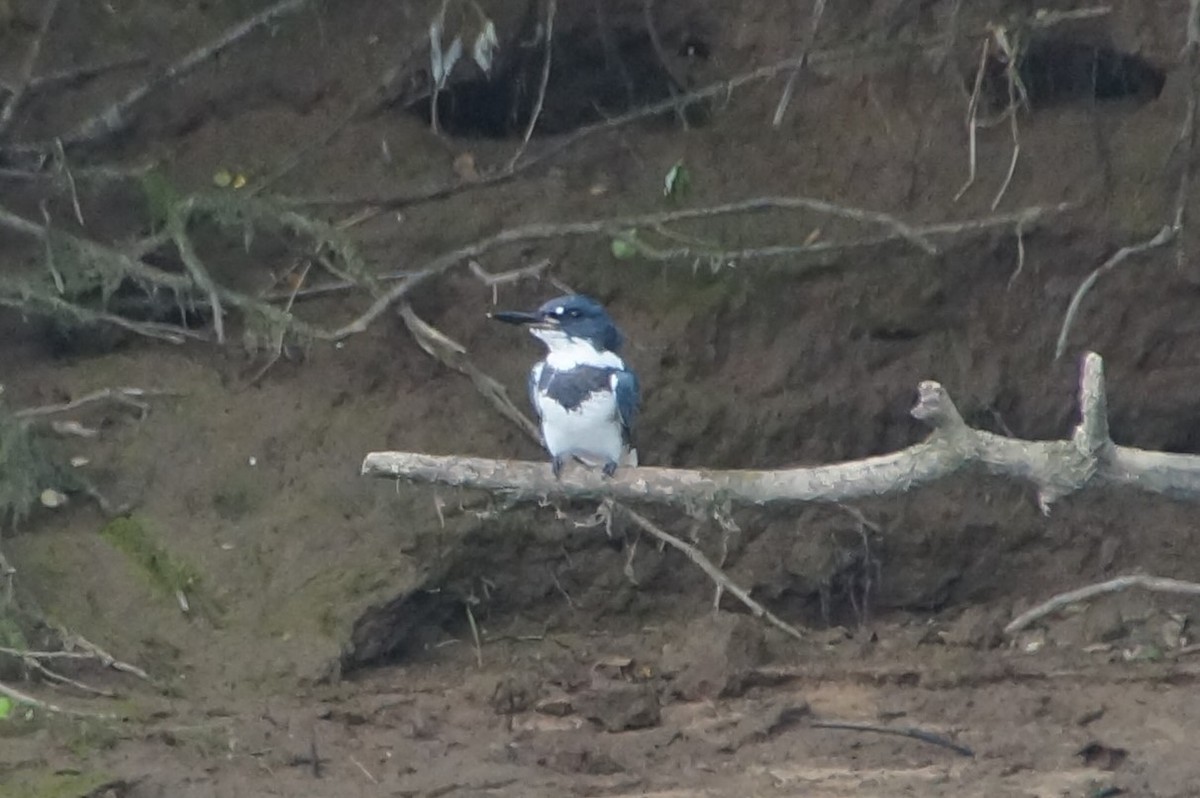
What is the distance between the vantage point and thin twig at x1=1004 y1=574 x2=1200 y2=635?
214 inches

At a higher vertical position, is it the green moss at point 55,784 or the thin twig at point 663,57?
the thin twig at point 663,57

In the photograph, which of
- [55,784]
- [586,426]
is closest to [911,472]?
[586,426]

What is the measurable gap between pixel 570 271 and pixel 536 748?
1633mm

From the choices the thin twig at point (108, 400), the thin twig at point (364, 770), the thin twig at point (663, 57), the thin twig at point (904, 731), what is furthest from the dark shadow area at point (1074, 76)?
the thin twig at point (364, 770)

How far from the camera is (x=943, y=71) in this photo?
19.1 ft

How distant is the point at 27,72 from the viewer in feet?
18.0

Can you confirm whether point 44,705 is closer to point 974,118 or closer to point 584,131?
point 584,131

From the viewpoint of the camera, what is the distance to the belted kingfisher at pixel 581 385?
4746mm

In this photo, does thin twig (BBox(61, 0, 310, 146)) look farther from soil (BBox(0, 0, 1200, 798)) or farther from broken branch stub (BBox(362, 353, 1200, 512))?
broken branch stub (BBox(362, 353, 1200, 512))

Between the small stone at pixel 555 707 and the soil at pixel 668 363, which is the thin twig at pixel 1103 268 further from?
the small stone at pixel 555 707

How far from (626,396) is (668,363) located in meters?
1.02

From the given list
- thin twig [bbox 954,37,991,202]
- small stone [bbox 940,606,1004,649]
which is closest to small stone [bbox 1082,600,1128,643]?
small stone [bbox 940,606,1004,649]

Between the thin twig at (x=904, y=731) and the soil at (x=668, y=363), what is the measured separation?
0.13 metres

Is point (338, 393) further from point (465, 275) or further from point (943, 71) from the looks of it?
point (943, 71)
